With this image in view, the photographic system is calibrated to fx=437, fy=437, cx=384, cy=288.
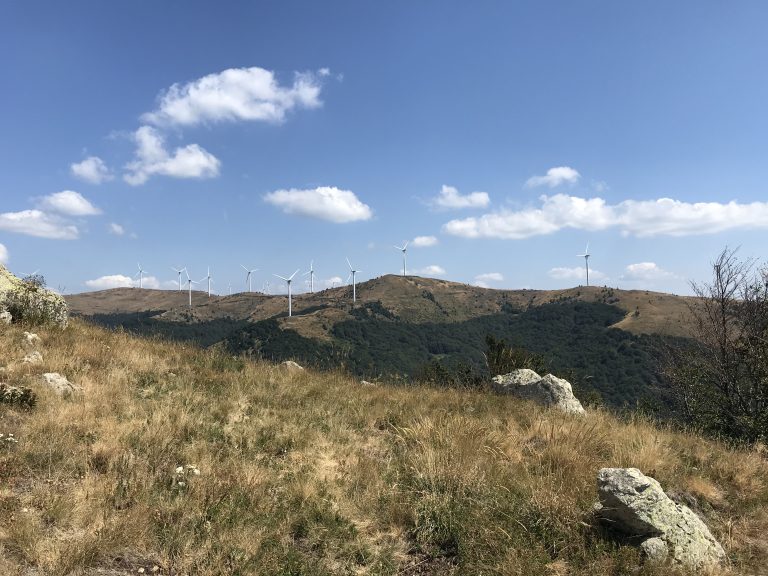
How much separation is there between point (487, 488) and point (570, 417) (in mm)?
5274

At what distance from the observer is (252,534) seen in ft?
17.0

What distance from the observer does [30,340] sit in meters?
11.5

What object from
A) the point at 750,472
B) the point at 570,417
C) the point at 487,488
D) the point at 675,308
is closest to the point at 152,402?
the point at 487,488

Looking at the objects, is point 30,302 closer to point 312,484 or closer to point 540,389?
point 312,484

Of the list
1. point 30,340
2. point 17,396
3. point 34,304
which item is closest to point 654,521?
point 17,396

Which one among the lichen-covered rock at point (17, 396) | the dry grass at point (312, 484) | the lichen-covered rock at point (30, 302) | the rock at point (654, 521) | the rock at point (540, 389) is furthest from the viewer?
the lichen-covered rock at point (30, 302)

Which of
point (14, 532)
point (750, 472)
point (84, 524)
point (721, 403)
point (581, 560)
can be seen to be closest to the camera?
point (14, 532)

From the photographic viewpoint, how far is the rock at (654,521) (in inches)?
209

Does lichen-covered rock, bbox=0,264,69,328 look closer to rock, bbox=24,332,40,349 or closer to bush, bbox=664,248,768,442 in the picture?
rock, bbox=24,332,40,349

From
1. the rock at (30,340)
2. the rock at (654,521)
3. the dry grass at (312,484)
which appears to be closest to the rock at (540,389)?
the dry grass at (312,484)

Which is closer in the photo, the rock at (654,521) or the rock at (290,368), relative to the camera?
the rock at (654,521)

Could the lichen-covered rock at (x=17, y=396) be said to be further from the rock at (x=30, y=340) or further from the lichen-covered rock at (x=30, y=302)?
the lichen-covered rock at (x=30, y=302)

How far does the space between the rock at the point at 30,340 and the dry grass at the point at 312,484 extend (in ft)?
1.63

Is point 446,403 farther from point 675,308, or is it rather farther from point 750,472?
point 675,308
